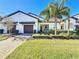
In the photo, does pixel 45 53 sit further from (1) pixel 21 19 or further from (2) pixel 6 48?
(1) pixel 21 19

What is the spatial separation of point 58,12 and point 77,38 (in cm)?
975

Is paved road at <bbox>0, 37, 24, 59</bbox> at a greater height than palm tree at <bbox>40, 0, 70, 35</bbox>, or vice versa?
palm tree at <bbox>40, 0, 70, 35</bbox>

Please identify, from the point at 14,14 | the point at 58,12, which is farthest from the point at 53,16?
the point at 14,14

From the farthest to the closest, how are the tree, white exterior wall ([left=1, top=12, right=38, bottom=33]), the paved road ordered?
white exterior wall ([left=1, top=12, right=38, bottom=33]) < the tree < the paved road

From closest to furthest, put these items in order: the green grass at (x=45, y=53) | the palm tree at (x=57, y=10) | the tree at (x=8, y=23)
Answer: the green grass at (x=45, y=53), the palm tree at (x=57, y=10), the tree at (x=8, y=23)

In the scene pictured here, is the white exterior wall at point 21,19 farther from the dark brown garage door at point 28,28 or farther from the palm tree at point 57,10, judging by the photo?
the palm tree at point 57,10

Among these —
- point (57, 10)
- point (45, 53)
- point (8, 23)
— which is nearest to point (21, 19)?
point (8, 23)

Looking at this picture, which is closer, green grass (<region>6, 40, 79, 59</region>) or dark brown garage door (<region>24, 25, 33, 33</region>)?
Answer: green grass (<region>6, 40, 79, 59</region>)

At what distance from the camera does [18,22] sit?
46.2 meters

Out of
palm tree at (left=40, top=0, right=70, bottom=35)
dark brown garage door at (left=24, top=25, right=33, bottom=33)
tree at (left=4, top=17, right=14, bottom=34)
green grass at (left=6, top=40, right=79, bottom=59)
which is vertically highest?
palm tree at (left=40, top=0, right=70, bottom=35)

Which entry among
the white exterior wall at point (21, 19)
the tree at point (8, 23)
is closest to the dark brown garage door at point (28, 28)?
the white exterior wall at point (21, 19)

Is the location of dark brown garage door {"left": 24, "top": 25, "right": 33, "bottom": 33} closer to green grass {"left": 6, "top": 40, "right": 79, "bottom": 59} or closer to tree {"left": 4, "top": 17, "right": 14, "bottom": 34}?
tree {"left": 4, "top": 17, "right": 14, "bottom": 34}

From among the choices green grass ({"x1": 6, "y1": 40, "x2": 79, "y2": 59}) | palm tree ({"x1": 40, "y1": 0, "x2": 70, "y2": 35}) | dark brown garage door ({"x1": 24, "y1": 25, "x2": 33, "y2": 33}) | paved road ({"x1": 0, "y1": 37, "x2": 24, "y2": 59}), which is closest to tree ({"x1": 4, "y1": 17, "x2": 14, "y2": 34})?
dark brown garage door ({"x1": 24, "y1": 25, "x2": 33, "y2": 33})

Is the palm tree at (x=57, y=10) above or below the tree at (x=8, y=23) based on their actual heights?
above
